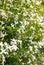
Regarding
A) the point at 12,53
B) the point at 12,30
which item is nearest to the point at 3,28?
the point at 12,30

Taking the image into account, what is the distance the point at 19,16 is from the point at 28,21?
0.32m

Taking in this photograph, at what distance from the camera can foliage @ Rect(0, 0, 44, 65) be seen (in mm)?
4246

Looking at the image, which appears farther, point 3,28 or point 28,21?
point 28,21

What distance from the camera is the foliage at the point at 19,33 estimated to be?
4.25 m

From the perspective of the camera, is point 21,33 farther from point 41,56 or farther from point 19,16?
point 41,56

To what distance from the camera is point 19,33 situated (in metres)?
4.44

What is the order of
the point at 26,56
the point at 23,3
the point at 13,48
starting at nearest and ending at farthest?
1. the point at 13,48
2. the point at 26,56
3. the point at 23,3

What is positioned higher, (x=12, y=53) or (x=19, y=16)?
(x=19, y=16)

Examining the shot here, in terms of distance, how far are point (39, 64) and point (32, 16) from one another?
98cm

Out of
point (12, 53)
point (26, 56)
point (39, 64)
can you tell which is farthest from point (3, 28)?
point (39, 64)

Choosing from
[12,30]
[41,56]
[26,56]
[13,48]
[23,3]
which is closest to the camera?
[13,48]

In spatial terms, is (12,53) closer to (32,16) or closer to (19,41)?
(19,41)

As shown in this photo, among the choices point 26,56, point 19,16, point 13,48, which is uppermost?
point 19,16

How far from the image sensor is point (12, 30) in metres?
4.34
